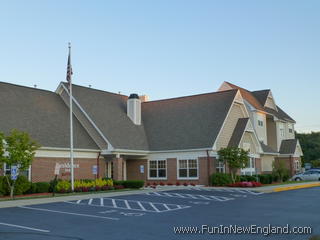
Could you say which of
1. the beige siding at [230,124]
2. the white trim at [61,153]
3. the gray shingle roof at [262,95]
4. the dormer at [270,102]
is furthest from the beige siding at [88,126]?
the dormer at [270,102]

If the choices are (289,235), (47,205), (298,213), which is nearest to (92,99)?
(47,205)

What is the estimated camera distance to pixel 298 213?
49.2ft

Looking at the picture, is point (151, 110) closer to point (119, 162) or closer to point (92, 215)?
point (119, 162)

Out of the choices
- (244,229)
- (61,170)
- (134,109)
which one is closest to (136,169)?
(134,109)

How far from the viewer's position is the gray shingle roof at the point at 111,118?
32.3 meters

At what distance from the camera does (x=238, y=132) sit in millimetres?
34438

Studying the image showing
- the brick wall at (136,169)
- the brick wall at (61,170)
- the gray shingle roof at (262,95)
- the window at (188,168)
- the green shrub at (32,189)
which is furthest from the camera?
the gray shingle roof at (262,95)

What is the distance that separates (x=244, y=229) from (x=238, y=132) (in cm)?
2364

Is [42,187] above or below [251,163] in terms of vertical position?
below

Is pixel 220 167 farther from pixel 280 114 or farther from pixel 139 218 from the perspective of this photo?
pixel 280 114

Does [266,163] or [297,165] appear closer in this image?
[266,163]

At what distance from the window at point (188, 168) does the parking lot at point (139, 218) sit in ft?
42.5

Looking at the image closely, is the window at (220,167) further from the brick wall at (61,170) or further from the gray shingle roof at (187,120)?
the brick wall at (61,170)

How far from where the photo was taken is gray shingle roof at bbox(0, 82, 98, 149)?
26.9m
